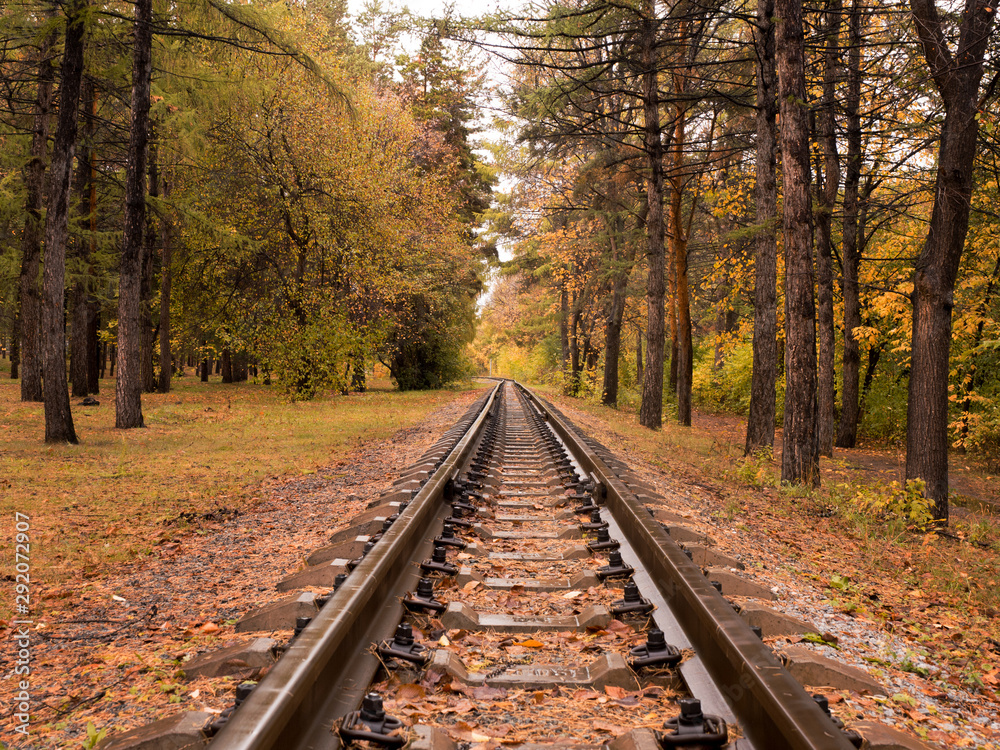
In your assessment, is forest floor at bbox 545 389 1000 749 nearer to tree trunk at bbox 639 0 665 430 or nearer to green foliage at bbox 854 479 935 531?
green foliage at bbox 854 479 935 531

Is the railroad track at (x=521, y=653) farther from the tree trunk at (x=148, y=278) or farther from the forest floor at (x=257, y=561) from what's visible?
the tree trunk at (x=148, y=278)

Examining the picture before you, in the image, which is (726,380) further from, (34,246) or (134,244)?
(34,246)

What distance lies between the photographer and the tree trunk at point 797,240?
8344mm

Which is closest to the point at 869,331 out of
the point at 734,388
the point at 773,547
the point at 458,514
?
the point at 734,388

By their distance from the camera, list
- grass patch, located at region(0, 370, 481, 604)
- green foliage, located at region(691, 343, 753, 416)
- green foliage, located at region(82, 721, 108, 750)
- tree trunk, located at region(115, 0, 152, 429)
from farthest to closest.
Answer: green foliage, located at region(691, 343, 753, 416) < tree trunk, located at region(115, 0, 152, 429) < grass patch, located at region(0, 370, 481, 604) < green foliage, located at region(82, 721, 108, 750)

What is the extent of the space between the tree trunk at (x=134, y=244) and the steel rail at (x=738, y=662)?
37.1 feet

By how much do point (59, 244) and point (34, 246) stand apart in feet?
30.2

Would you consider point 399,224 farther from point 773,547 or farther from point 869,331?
point 773,547

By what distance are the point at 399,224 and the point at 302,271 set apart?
3899 mm

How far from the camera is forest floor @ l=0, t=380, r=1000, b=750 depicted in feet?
7.84

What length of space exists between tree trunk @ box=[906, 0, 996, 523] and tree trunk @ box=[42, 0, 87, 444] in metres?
11.5

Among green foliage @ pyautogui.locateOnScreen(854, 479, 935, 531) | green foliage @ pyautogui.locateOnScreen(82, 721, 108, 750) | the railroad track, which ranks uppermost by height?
the railroad track

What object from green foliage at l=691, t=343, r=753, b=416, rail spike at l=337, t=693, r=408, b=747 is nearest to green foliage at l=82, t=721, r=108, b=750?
rail spike at l=337, t=693, r=408, b=747

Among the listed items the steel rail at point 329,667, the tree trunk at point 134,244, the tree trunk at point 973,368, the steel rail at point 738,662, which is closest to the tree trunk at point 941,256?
the steel rail at point 738,662
